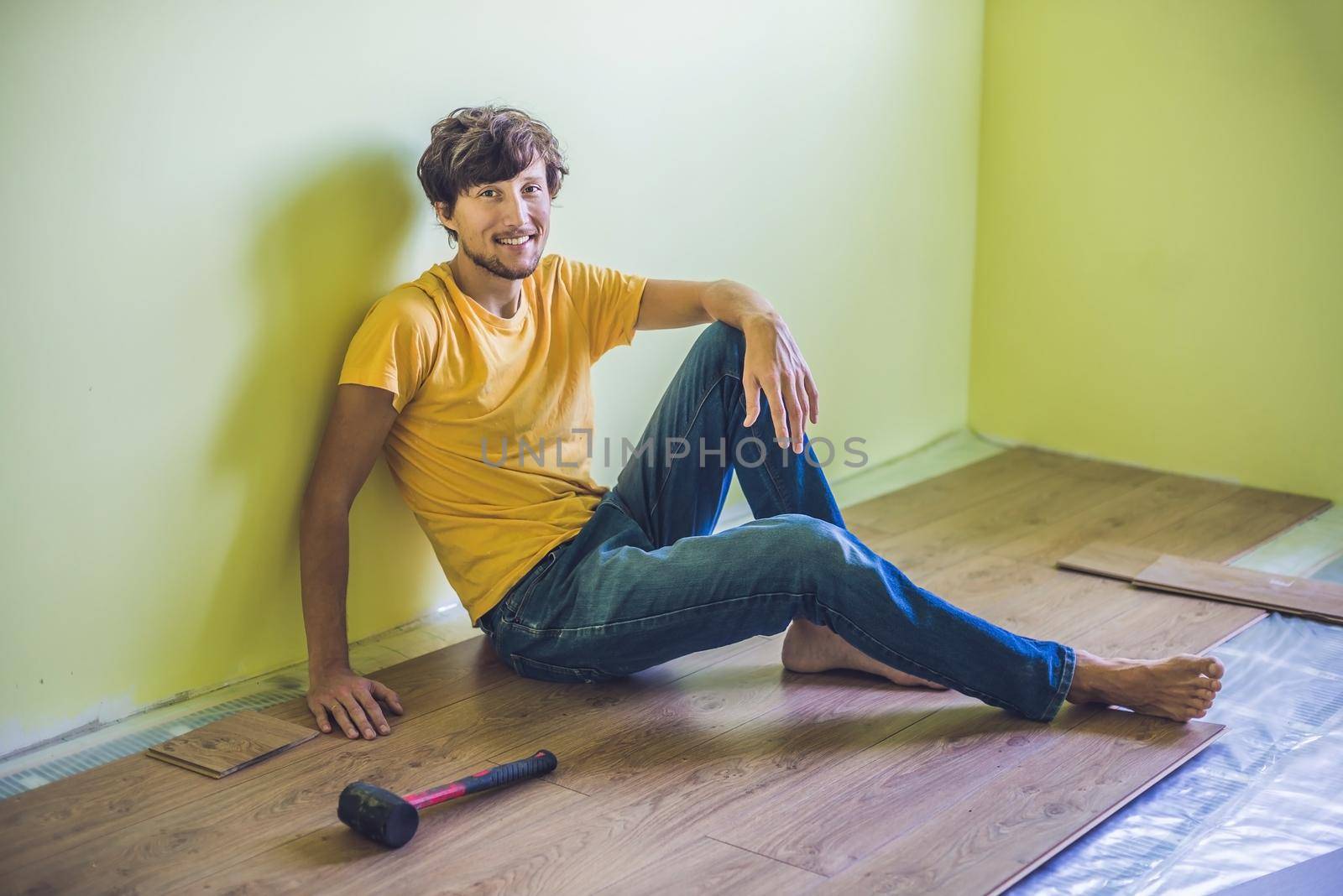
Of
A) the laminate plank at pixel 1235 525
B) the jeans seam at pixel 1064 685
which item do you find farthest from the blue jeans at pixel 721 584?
the laminate plank at pixel 1235 525

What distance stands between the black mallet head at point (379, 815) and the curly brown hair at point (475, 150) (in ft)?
3.19

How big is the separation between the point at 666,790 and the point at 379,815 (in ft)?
1.36

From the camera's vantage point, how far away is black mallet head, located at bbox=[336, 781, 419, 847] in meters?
1.75

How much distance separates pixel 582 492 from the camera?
2.41 metres

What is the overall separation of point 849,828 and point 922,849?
0.11 metres

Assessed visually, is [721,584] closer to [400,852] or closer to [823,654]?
[823,654]

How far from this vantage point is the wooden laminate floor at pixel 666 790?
1.72 metres

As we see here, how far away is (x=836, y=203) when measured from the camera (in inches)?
130

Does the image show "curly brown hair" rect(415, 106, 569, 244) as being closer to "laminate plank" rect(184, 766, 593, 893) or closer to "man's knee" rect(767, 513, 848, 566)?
"man's knee" rect(767, 513, 848, 566)

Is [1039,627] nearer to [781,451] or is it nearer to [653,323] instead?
[781,451]

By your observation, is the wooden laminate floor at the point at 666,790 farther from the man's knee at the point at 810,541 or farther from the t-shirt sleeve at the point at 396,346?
the t-shirt sleeve at the point at 396,346

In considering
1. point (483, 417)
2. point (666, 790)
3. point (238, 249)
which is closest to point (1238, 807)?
point (666, 790)

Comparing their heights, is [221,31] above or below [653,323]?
above

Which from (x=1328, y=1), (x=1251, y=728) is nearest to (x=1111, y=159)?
(x=1328, y=1)
